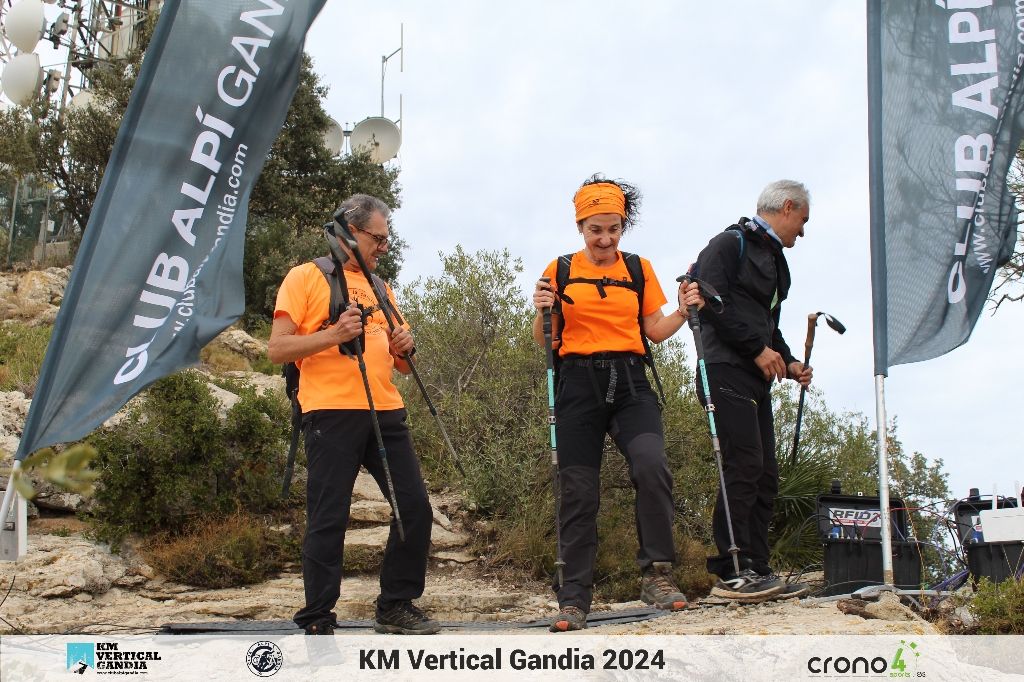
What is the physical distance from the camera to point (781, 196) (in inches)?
244

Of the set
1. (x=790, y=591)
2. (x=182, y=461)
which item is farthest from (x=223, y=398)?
(x=790, y=591)

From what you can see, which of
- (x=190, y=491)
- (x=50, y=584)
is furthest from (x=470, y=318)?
(x=50, y=584)

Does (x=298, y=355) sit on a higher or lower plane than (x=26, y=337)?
lower

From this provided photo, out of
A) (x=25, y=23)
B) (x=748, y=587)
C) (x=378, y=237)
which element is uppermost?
(x=25, y=23)

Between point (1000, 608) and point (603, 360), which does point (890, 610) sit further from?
point (603, 360)

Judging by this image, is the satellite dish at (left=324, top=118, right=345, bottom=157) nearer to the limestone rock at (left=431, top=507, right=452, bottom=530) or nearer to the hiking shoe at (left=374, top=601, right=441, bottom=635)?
the limestone rock at (left=431, top=507, right=452, bottom=530)

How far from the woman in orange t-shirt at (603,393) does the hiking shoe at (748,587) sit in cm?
40

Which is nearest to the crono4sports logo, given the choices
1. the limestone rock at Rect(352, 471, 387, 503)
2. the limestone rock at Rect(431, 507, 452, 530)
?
the limestone rock at Rect(431, 507, 452, 530)

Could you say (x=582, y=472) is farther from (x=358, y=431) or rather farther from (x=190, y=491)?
(x=190, y=491)

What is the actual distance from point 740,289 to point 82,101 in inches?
751

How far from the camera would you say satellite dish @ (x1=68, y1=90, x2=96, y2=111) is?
20.4 metres

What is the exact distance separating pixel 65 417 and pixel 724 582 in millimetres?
3684

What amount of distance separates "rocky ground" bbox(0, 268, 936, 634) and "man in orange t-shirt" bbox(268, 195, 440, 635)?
748 millimetres

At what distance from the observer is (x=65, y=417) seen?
498 centimetres
